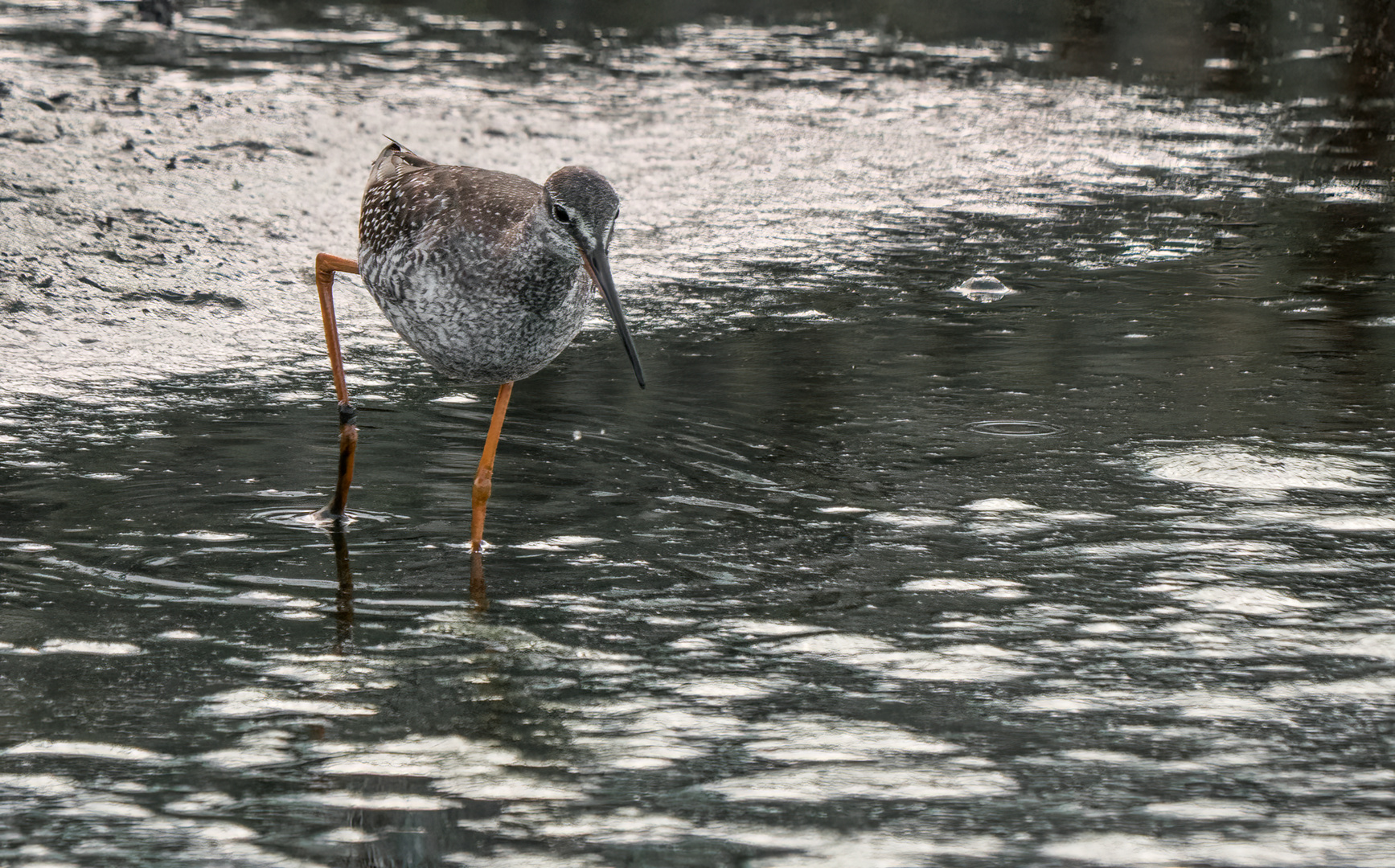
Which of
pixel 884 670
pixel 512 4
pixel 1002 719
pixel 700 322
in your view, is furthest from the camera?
pixel 512 4

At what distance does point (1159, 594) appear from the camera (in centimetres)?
529

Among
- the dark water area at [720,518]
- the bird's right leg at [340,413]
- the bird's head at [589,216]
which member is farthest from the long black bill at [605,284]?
the bird's right leg at [340,413]

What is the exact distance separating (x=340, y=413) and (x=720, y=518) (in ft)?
4.94

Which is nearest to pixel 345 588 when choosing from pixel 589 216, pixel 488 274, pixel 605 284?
pixel 488 274

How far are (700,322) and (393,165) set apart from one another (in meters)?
2.47

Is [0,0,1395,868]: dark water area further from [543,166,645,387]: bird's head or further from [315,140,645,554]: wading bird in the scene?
[543,166,645,387]: bird's head

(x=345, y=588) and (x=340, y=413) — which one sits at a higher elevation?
(x=340, y=413)

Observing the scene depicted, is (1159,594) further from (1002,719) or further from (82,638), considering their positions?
(82,638)

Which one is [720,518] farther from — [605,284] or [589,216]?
[589,216]

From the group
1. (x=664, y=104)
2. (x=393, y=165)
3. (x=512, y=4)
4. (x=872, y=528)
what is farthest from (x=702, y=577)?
(x=512, y=4)

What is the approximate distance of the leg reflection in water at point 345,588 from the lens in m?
5.03

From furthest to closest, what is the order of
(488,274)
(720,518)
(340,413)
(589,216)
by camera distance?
1. (340,413)
2. (720,518)
3. (488,274)
4. (589,216)

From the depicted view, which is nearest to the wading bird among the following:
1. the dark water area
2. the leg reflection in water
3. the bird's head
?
the bird's head

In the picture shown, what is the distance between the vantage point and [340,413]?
243 inches
